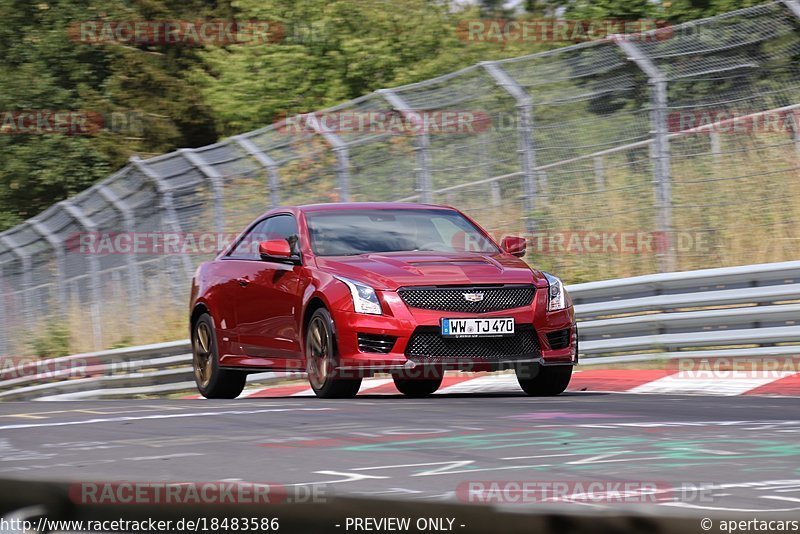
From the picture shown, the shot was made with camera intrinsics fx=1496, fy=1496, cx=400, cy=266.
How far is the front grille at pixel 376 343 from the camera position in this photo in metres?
9.91

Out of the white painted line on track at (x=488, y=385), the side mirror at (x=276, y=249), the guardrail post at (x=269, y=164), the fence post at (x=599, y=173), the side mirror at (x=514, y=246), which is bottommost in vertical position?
the white painted line on track at (x=488, y=385)

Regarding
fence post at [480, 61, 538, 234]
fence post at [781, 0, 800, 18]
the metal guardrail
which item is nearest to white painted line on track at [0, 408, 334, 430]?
the metal guardrail

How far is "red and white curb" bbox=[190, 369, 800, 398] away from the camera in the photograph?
1084 centimetres

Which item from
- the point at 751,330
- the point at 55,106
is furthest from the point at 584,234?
the point at 55,106

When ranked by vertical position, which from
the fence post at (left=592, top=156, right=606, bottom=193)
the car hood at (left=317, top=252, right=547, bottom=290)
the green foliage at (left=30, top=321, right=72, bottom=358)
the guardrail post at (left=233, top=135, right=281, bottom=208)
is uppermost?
the guardrail post at (left=233, top=135, right=281, bottom=208)

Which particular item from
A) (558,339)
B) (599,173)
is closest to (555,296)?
(558,339)

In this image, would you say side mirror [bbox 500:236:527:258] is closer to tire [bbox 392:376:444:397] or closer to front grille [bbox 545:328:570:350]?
front grille [bbox 545:328:570:350]

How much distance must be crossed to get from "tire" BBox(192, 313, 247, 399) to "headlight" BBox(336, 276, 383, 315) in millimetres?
2543

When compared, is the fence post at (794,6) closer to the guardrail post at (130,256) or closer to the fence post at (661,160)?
the fence post at (661,160)

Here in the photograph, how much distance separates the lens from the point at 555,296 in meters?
10.5

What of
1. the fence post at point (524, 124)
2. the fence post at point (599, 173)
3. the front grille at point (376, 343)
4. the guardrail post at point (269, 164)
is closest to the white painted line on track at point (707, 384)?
the front grille at point (376, 343)

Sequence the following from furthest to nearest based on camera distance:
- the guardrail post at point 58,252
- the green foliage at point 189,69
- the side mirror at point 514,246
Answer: the green foliage at point 189,69
the guardrail post at point 58,252
the side mirror at point 514,246

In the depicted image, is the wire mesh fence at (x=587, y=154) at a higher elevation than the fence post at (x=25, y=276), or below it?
higher

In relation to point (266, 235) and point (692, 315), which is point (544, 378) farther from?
point (266, 235)
